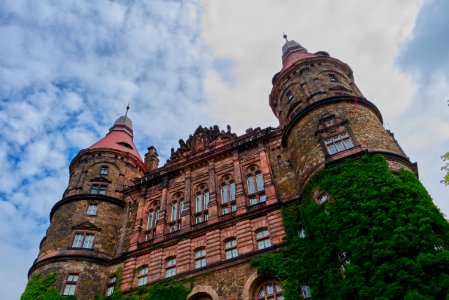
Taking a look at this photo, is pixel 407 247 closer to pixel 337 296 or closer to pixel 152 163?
pixel 337 296

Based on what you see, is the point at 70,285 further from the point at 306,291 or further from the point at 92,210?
the point at 306,291

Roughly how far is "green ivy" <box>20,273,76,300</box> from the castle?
588mm

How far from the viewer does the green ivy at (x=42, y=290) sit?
26266 millimetres

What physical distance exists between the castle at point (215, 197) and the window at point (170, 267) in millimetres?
71

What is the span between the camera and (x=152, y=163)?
40688 mm

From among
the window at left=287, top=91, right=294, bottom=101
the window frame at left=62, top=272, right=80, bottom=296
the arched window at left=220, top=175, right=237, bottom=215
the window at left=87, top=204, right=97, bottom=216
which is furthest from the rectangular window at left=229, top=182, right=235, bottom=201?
the window frame at left=62, top=272, right=80, bottom=296

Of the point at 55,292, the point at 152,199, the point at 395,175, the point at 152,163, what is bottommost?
the point at 55,292

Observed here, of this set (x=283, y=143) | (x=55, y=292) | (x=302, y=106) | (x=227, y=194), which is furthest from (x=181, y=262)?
(x=302, y=106)

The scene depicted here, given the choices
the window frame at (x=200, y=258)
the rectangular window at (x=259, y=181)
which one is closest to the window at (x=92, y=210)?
the window frame at (x=200, y=258)

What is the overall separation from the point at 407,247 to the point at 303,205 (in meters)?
8.58

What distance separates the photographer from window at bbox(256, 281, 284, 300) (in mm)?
22328

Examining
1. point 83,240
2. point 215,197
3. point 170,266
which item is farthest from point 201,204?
point 83,240

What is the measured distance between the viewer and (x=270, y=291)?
22688 mm

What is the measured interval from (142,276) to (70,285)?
16.6ft
